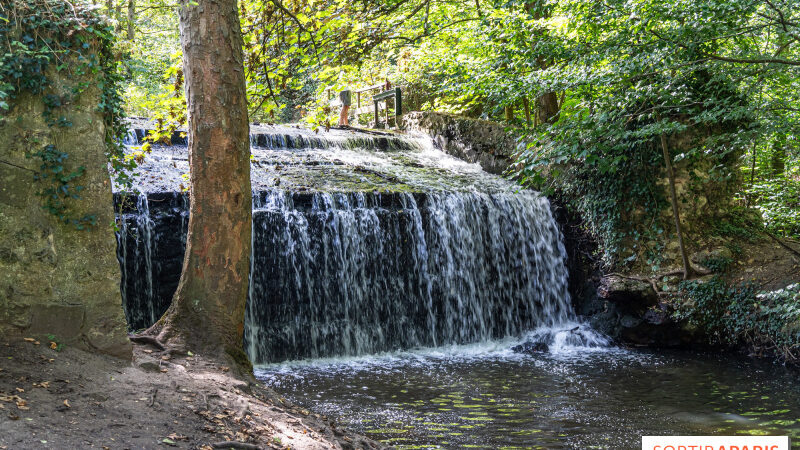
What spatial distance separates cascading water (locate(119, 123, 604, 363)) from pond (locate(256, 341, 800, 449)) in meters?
0.57

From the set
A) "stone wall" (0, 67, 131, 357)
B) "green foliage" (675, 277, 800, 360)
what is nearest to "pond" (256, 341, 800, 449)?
"green foliage" (675, 277, 800, 360)

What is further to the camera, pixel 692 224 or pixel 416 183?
pixel 416 183

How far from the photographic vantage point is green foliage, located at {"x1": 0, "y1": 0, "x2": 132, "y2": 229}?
3.54 m

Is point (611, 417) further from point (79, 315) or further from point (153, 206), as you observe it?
point (153, 206)

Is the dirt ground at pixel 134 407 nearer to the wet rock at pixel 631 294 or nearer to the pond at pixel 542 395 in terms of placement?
the pond at pixel 542 395

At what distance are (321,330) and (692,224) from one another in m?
6.20

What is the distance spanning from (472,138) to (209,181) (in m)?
10.1

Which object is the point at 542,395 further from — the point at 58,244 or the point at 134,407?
the point at 58,244

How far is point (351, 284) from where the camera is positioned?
8844 millimetres

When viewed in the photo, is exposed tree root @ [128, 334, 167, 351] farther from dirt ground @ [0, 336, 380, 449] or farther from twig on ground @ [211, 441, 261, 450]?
twig on ground @ [211, 441, 261, 450]

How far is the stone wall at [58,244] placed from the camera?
3564 millimetres

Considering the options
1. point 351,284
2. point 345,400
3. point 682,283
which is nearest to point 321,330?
point 351,284

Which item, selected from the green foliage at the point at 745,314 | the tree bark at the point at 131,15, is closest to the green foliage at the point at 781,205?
the green foliage at the point at 745,314

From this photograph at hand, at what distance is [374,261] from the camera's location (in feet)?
29.7
